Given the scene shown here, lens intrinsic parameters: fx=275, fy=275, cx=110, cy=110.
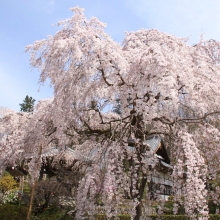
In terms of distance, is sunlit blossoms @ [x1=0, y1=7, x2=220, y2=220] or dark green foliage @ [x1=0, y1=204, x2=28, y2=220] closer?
sunlit blossoms @ [x1=0, y1=7, x2=220, y2=220]

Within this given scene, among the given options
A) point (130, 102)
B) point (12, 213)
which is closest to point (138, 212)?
point (130, 102)

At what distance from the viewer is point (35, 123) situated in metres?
6.80

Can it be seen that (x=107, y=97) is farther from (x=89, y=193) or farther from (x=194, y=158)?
(x=194, y=158)

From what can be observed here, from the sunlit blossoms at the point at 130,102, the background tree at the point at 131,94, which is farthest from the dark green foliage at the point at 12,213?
the background tree at the point at 131,94

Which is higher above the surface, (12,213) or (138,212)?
(138,212)

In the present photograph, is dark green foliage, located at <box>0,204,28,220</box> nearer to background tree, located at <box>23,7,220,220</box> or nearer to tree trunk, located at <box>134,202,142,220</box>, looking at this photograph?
background tree, located at <box>23,7,220,220</box>

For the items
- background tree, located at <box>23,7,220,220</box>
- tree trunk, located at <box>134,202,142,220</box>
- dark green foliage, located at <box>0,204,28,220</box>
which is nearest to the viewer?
background tree, located at <box>23,7,220,220</box>

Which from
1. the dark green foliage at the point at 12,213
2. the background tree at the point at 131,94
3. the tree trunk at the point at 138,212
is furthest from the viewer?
the dark green foliage at the point at 12,213

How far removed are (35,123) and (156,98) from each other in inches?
123

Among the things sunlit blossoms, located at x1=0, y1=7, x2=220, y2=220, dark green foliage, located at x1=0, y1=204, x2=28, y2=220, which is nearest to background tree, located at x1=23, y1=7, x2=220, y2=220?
sunlit blossoms, located at x1=0, y1=7, x2=220, y2=220

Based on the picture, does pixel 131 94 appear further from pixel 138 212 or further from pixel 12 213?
pixel 12 213

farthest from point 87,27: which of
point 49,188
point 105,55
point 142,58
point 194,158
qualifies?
point 49,188

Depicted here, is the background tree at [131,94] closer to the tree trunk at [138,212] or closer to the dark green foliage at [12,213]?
the tree trunk at [138,212]

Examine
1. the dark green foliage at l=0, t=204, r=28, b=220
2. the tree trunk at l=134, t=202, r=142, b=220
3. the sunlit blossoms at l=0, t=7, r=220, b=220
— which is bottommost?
the dark green foliage at l=0, t=204, r=28, b=220
